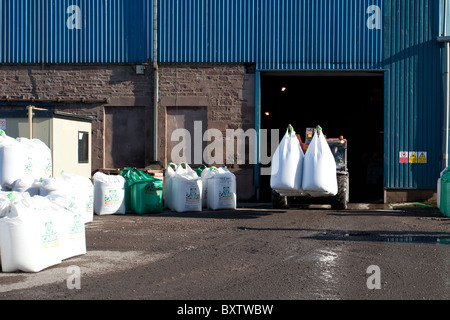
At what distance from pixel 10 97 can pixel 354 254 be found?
13.5m

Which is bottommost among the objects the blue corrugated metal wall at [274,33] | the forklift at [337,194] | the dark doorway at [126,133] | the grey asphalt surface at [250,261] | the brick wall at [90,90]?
the grey asphalt surface at [250,261]

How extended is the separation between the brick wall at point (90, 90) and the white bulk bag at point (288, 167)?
19.8 ft

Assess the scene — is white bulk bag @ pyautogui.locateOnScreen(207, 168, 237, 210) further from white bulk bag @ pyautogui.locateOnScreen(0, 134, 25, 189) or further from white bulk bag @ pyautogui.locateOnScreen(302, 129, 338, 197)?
white bulk bag @ pyautogui.locateOnScreen(0, 134, 25, 189)

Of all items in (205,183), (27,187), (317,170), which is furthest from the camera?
(205,183)

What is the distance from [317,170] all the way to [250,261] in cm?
543

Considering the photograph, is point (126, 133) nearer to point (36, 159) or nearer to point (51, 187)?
point (36, 159)

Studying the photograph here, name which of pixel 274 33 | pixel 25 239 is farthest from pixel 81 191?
pixel 274 33

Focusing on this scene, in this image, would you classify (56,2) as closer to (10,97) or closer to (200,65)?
(10,97)

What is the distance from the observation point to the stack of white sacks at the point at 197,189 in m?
13.8

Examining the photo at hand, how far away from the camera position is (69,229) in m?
7.70

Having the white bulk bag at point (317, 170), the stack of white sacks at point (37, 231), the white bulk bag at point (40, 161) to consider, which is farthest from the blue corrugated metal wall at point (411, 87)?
the stack of white sacks at point (37, 231)

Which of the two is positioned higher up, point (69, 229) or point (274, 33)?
point (274, 33)

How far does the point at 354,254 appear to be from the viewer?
814cm

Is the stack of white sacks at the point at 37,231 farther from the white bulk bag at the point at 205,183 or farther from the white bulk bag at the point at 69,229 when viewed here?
the white bulk bag at the point at 205,183
